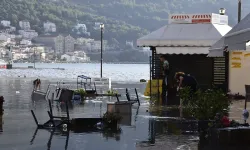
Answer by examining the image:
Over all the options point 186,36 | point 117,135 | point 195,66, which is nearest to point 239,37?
point 117,135

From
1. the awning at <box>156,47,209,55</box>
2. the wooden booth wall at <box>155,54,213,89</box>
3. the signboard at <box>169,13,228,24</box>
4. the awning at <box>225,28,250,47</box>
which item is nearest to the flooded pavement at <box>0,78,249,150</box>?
the awning at <box>225,28,250,47</box>

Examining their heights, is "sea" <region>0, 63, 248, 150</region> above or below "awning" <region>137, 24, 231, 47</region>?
below

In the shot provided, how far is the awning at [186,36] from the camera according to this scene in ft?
101

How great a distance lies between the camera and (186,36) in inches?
1249

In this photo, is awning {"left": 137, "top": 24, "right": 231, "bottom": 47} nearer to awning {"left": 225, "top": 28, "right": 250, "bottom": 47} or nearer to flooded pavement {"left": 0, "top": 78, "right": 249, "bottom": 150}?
flooded pavement {"left": 0, "top": 78, "right": 249, "bottom": 150}

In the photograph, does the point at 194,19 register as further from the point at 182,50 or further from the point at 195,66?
the point at 182,50

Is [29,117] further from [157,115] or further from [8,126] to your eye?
[157,115]

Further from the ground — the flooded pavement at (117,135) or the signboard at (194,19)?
the signboard at (194,19)

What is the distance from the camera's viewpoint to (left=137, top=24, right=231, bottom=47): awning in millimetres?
30875

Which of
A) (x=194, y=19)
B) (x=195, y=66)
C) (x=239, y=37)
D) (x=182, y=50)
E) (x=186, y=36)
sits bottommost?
(x=195, y=66)

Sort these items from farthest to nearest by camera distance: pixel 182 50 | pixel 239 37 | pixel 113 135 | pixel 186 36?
pixel 186 36, pixel 182 50, pixel 113 135, pixel 239 37

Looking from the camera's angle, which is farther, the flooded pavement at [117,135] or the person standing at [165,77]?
the person standing at [165,77]

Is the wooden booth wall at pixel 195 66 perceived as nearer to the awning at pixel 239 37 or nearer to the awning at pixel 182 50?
the awning at pixel 182 50

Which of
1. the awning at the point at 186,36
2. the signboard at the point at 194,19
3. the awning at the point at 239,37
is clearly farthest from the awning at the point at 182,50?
the awning at the point at 239,37
